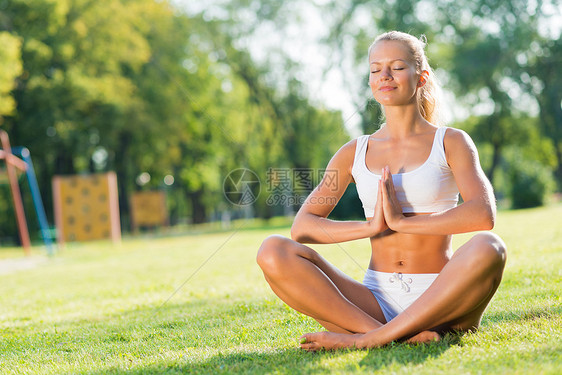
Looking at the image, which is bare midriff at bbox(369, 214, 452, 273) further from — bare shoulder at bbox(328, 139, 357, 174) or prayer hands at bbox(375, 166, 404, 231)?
bare shoulder at bbox(328, 139, 357, 174)

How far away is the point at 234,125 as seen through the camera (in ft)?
121

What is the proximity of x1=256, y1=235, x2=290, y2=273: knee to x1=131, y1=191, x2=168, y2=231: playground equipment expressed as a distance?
93.7 ft

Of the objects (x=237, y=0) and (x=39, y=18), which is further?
(x=237, y=0)

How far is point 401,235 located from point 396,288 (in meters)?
0.30

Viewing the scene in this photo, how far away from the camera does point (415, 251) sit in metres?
3.19

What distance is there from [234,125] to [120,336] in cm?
3299

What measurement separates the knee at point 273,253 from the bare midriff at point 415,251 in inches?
23.5

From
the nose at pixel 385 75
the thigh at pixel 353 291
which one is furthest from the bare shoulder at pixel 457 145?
the thigh at pixel 353 291

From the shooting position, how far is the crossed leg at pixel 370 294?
2.77 m

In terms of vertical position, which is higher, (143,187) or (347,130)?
(347,130)

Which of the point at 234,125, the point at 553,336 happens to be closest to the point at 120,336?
the point at 553,336

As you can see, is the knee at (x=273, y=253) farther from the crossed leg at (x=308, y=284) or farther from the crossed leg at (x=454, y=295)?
the crossed leg at (x=454, y=295)

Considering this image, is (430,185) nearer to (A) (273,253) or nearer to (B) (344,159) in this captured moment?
(B) (344,159)

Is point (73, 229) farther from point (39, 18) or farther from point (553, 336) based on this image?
point (553, 336)
